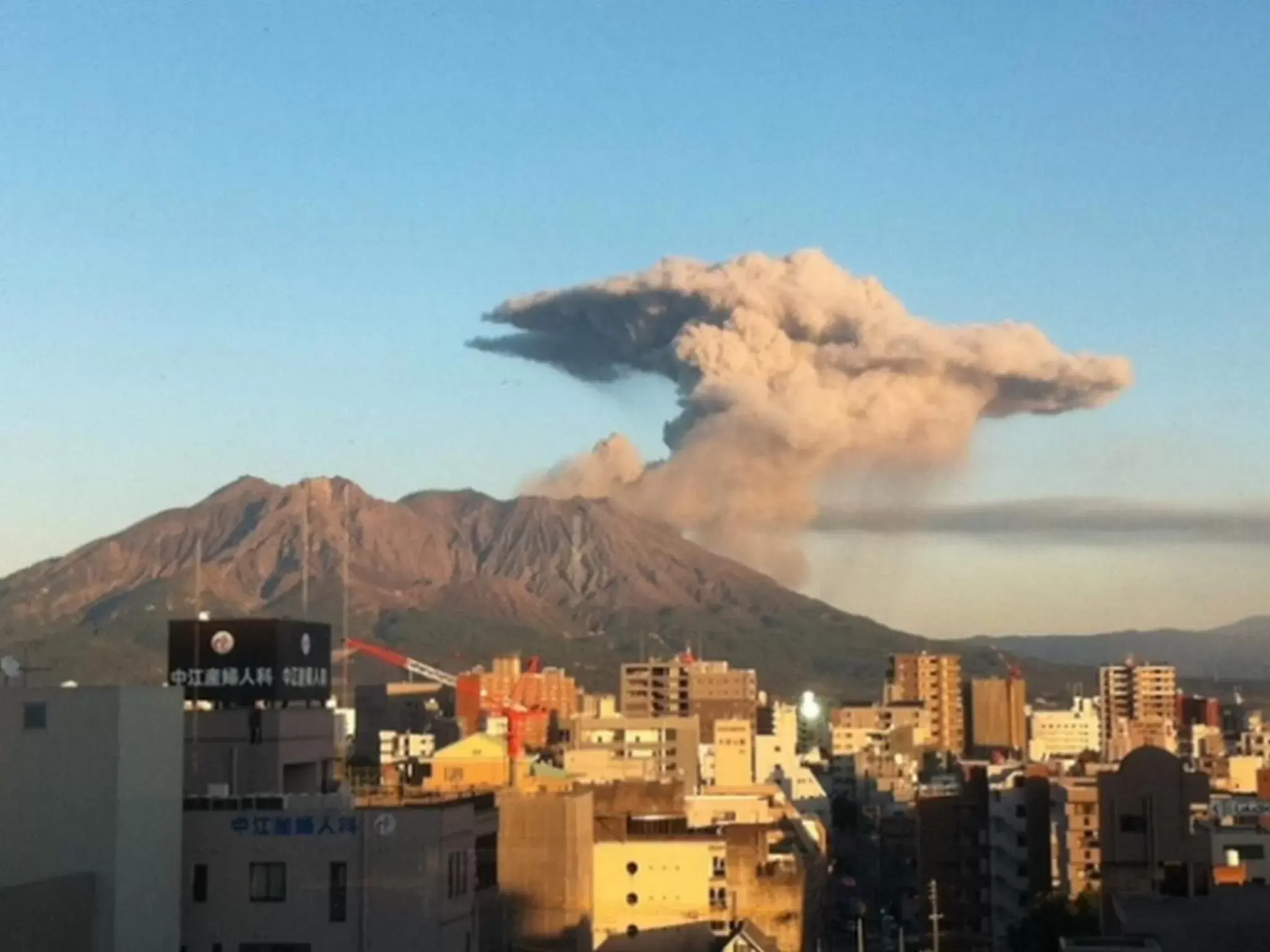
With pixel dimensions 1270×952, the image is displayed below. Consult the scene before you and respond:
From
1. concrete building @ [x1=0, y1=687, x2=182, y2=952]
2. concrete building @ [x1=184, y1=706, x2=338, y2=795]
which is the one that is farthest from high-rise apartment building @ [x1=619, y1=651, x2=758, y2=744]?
concrete building @ [x1=0, y1=687, x2=182, y2=952]

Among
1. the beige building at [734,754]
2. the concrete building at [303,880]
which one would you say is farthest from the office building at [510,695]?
the concrete building at [303,880]

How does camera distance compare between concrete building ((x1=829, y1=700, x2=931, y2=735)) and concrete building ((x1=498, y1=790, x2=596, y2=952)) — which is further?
concrete building ((x1=829, y1=700, x2=931, y2=735))

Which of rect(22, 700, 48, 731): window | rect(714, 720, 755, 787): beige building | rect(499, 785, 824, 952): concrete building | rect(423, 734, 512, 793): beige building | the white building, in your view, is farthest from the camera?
the white building

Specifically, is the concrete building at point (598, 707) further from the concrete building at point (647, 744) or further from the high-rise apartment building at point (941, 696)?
the concrete building at point (647, 744)

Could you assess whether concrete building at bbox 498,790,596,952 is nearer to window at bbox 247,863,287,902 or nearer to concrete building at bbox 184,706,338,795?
concrete building at bbox 184,706,338,795

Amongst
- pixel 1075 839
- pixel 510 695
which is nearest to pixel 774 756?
pixel 510 695

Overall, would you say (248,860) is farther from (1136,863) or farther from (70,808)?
(1136,863)

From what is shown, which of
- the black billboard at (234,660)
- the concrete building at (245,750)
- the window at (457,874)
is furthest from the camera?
the black billboard at (234,660)
